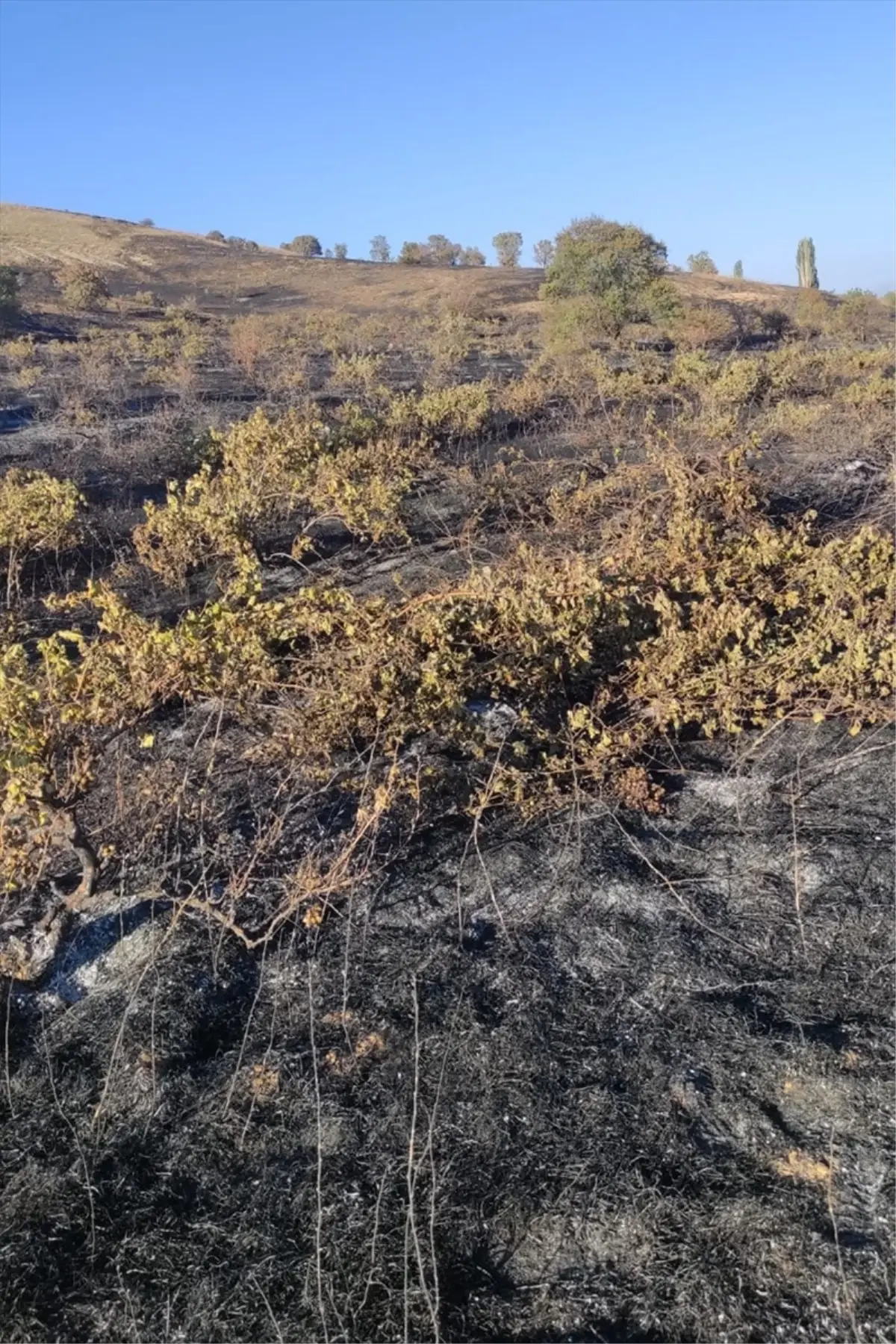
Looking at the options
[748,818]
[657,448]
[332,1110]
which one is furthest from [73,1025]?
[657,448]

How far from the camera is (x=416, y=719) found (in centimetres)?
354

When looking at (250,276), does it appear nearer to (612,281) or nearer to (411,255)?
(411,255)

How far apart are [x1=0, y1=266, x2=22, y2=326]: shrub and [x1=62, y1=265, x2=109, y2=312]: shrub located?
4340 millimetres

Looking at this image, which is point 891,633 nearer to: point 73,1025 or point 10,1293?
point 73,1025

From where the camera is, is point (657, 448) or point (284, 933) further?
point (657, 448)

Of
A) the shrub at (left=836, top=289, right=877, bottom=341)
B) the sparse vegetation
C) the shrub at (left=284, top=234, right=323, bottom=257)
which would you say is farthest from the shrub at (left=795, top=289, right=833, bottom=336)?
the shrub at (left=284, top=234, right=323, bottom=257)

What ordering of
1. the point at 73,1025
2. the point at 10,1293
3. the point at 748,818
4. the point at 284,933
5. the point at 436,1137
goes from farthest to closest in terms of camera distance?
the point at 748,818 < the point at 284,933 < the point at 73,1025 < the point at 436,1137 < the point at 10,1293

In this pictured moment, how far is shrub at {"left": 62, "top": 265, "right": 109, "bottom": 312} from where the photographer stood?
25.5 meters

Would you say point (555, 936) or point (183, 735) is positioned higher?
point (183, 735)

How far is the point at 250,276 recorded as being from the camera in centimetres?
3778

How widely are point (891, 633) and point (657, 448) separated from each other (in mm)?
3173

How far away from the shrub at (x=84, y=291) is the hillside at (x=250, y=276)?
355 centimetres

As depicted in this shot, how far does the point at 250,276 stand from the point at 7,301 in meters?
19.1

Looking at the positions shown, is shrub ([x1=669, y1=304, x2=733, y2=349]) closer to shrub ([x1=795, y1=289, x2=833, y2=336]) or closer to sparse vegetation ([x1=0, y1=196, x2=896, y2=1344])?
shrub ([x1=795, y1=289, x2=833, y2=336])
